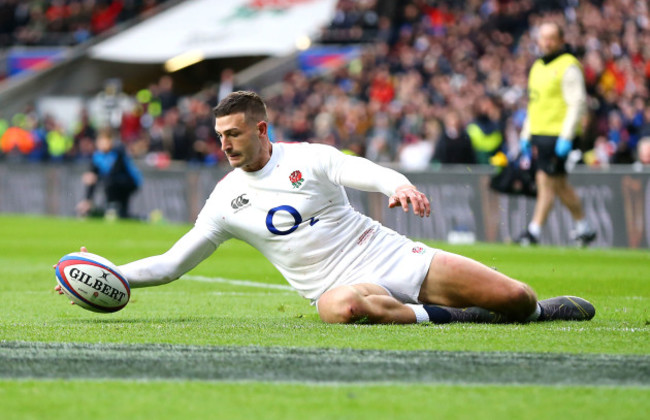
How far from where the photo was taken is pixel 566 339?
5953mm

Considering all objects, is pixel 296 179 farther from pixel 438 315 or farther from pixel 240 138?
pixel 438 315

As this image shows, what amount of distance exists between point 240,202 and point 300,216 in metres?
0.35

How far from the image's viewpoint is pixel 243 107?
21.8ft

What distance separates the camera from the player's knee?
256 inches

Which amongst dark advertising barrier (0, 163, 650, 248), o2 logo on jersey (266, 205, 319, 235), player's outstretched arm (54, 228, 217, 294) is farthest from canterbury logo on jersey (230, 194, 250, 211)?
dark advertising barrier (0, 163, 650, 248)

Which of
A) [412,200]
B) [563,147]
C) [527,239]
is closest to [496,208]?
[527,239]

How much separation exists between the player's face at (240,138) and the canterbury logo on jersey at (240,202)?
0.19m

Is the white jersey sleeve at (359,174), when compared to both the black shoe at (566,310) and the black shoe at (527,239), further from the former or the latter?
the black shoe at (527,239)

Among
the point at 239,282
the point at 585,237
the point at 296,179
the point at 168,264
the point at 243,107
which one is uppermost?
the point at 243,107

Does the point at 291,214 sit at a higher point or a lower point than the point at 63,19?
lower

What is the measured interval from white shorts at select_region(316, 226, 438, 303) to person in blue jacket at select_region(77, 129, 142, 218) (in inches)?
659

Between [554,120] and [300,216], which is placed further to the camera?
[554,120]

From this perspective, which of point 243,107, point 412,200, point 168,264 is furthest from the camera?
point 168,264

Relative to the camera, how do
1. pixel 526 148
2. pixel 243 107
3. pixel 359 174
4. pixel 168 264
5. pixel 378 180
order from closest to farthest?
pixel 378 180, pixel 359 174, pixel 243 107, pixel 168 264, pixel 526 148
